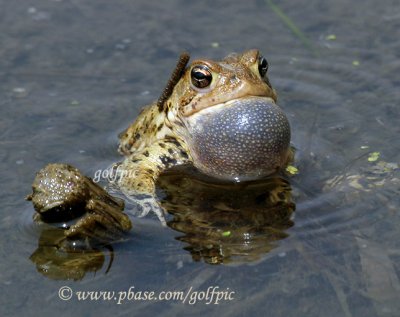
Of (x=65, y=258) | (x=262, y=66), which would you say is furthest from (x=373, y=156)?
(x=65, y=258)

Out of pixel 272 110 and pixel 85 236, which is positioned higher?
pixel 272 110

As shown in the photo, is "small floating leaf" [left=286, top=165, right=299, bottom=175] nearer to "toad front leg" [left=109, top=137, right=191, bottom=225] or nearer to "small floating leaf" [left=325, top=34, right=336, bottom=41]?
"toad front leg" [left=109, top=137, right=191, bottom=225]

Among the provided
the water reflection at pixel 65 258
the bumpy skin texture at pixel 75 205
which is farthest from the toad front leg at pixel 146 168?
the water reflection at pixel 65 258

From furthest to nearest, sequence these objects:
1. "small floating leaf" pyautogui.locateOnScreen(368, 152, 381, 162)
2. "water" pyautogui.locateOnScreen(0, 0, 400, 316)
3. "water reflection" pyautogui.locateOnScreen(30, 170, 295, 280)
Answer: "small floating leaf" pyautogui.locateOnScreen(368, 152, 381, 162) → "water reflection" pyautogui.locateOnScreen(30, 170, 295, 280) → "water" pyautogui.locateOnScreen(0, 0, 400, 316)

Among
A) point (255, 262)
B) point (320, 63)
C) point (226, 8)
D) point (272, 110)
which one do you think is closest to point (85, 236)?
point (255, 262)

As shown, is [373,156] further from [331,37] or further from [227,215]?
[331,37]

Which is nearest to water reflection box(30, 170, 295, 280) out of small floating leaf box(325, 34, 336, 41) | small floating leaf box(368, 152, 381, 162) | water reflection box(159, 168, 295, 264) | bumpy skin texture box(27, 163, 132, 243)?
water reflection box(159, 168, 295, 264)

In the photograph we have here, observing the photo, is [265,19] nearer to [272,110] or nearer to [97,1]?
[97,1]
